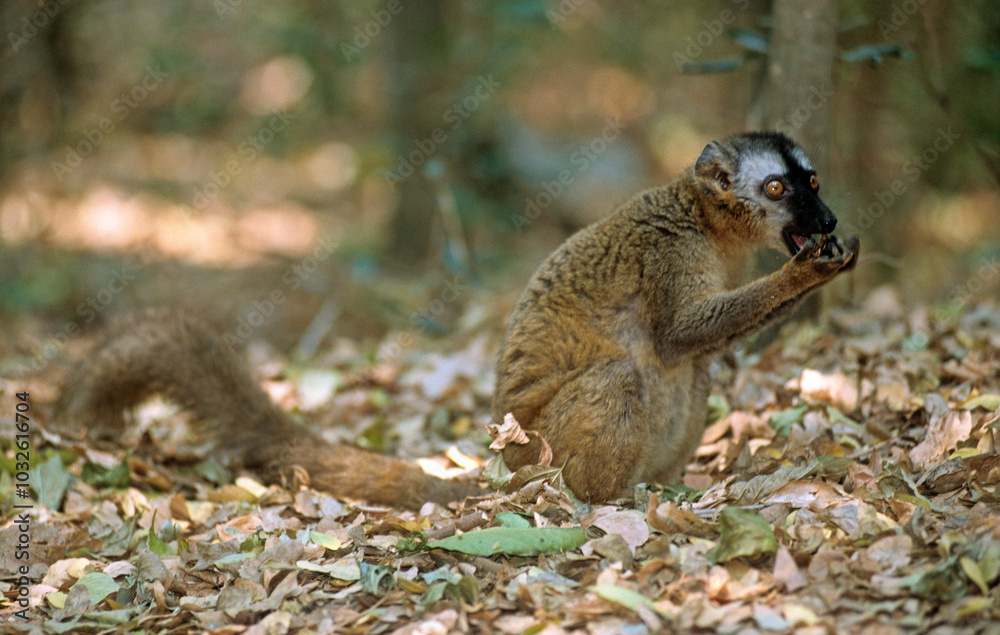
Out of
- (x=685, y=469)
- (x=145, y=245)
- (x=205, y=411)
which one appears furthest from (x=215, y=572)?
(x=145, y=245)

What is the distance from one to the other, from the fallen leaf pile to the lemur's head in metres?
1.13

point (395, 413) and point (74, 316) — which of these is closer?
point (395, 413)

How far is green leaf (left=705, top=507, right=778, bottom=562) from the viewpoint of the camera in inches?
140

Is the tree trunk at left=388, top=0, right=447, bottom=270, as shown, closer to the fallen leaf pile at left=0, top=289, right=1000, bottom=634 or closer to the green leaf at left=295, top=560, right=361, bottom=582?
the fallen leaf pile at left=0, top=289, right=1000, bottom=634

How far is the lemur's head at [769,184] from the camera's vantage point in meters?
4.79

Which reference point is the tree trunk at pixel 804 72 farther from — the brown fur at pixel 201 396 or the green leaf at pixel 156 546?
the green leaf at pixel 156 546

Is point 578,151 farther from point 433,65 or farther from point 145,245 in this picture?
point 145,245

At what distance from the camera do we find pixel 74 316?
9508mm

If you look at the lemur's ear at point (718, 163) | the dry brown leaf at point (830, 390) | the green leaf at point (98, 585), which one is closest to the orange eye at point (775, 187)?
the lemur's ear at point (718, 163)

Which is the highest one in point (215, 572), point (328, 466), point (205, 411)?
point (205, 411)

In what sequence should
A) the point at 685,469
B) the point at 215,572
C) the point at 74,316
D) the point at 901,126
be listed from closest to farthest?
the point at 215,572 → the point at 685,469 → the point at 74,316 → the point at 901,126

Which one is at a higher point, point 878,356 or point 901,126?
point 901,126

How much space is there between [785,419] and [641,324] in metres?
1.22

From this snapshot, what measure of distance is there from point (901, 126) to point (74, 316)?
944 cm
